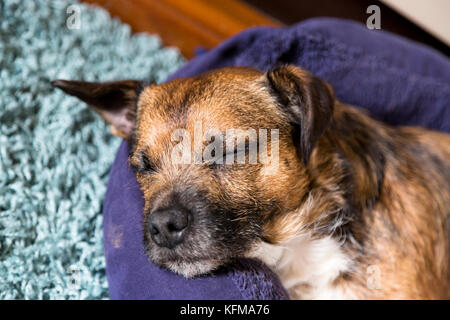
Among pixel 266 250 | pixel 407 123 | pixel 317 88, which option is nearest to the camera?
pixel 317 88

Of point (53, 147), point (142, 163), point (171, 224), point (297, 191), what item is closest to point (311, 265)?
point (297, 191)

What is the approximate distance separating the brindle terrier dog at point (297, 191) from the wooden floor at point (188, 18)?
137 centimetres

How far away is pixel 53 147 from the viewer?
270 centimetres

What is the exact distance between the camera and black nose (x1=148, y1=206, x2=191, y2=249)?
179cm

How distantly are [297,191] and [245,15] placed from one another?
2300mm

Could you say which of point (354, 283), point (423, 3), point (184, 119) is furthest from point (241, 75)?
point (423, 3)

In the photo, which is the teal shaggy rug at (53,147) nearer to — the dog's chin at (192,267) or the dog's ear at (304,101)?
the dog's chin at (192,267)

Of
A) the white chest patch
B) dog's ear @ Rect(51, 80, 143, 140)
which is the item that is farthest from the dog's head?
dog's ear @ Rect(51, 80, 143, 140)

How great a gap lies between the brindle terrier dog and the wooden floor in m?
1.37

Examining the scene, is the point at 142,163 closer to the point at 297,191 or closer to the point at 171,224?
the point at 171,224

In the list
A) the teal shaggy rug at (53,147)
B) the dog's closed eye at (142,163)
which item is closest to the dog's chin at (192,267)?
the dog's closed eye at (142,163)

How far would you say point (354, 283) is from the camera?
7.08 feet
